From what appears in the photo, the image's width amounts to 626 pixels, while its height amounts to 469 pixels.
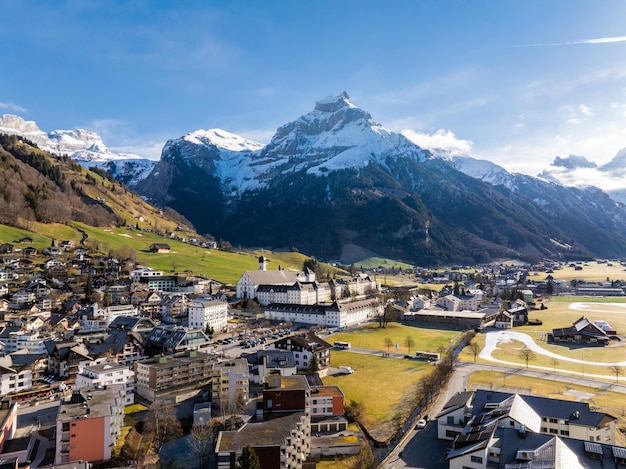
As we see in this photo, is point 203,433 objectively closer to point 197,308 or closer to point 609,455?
point 609,455

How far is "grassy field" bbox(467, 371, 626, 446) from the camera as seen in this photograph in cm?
4008

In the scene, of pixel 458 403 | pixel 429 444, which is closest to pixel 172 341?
pixel 429 444

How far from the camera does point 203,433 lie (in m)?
33.2

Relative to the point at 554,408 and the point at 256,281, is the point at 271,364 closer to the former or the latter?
the point at 554,408

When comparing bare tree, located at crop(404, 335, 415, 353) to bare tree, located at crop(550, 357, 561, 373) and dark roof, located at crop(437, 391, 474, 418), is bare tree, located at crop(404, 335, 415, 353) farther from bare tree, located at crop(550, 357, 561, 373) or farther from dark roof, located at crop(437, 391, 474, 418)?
dark roof, located at crop(437, 391, 474, 418)

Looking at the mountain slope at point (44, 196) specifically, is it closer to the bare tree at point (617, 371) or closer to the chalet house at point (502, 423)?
the chalet house at point (502, 423)

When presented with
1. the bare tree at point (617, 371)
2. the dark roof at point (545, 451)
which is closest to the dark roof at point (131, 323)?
the dark roof at point (545, 451)

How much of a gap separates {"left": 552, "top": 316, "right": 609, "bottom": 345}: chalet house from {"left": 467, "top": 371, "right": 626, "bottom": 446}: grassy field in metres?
27.6

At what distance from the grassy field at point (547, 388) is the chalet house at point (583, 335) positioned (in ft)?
90.6

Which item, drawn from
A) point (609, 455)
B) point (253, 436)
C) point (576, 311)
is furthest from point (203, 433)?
point (576, 311)

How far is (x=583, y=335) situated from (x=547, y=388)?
104 ft

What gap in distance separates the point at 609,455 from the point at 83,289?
100008mm

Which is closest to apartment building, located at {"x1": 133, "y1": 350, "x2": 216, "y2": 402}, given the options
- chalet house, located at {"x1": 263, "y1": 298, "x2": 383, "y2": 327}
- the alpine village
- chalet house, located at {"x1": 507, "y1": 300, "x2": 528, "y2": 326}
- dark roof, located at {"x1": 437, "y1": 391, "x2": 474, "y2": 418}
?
the alpine village

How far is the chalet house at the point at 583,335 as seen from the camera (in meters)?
69.2
